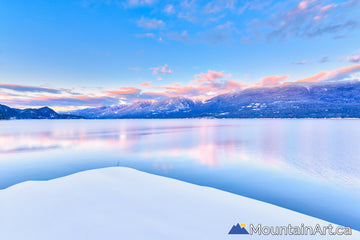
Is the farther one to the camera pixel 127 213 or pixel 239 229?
pixel 127 213

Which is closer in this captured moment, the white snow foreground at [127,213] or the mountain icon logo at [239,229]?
the white snow foreground at [127,213]

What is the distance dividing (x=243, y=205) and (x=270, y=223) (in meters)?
1.31

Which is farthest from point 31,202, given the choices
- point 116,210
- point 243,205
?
point 243,205

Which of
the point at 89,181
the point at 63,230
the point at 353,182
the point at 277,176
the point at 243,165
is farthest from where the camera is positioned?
the point at 243,165

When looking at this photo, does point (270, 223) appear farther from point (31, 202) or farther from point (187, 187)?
point (31, 202)

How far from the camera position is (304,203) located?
28.1 feet

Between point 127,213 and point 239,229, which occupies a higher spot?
point 127,213

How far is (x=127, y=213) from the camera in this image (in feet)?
19.2

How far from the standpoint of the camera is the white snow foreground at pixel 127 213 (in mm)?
4805

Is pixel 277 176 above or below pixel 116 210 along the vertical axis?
below

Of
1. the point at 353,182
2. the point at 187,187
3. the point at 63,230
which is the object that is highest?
the point at 63,230

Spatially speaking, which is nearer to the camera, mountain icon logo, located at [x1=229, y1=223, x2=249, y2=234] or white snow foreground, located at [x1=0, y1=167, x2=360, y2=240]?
white snow foreground, located at [x1=0, y1=167, x2=360, y2=240]

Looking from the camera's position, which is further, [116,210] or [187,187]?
[187,187]

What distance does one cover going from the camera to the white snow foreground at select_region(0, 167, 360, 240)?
4.80 meters
